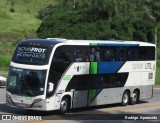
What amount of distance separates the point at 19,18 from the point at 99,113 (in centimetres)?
6616

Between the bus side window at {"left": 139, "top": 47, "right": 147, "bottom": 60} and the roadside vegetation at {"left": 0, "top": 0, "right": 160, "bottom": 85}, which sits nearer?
the bus side window at {"left": 139, "top": 47, "right": 147, "bottom": 60}

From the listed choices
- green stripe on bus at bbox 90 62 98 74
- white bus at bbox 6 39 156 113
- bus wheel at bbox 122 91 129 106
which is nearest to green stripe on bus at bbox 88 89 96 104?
white bus at bbox 6 39 156 113

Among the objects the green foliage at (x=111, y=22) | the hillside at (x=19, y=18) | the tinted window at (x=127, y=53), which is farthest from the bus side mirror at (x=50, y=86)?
the hillside at (x=19, y=18)

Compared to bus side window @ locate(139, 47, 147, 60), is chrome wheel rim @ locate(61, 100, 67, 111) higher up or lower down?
lower down

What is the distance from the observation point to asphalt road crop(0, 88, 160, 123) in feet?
66.3

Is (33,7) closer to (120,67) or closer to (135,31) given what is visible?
(135,31)

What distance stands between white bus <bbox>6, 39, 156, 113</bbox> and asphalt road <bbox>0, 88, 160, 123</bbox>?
1.33ft

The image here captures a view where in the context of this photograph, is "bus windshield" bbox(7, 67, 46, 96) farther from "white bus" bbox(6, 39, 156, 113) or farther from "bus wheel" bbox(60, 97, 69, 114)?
"bus wheel" bbox(60, 97, 69, 114)

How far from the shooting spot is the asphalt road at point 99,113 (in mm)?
20219

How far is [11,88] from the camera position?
21.0 metres

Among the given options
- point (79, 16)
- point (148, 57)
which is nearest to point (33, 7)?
point (79, 16)

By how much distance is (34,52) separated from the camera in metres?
21.1

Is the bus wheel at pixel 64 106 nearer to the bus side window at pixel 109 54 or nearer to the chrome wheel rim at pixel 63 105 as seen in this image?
the chrome wheel rim at pixel 63 105

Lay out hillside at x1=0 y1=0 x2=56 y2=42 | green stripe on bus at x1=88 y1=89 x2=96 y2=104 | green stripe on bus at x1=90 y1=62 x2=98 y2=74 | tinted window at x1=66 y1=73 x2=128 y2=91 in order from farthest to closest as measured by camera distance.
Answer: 1. hillside at x1=0 y1=0 x2=56 y2=42
2. green stripe on bus at x1=88 y1=89 x2=96 y2=104
3. green stripe on bus at x1=90 y1=62 x2=98 y2=74
4. tinted window at x1=66 y1=73 x2=128 y2=91
